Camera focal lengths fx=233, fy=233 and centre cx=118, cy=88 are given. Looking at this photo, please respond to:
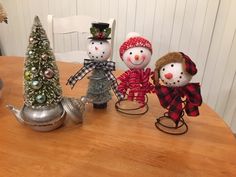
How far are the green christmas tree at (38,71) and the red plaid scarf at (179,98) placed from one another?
304mm

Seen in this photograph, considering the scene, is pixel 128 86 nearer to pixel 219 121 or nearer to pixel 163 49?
pixel 219 121

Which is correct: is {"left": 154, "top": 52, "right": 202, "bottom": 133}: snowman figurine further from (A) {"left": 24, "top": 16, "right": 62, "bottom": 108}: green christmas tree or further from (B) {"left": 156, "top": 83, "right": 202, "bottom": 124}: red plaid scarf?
(A) {"left": 24, "top": 16, "right": 62, "bottom": 108}: green christmas tree

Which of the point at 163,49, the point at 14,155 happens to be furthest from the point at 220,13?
the point at 14,155

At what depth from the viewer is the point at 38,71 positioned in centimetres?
62

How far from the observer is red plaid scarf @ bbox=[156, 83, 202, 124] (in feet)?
2.11

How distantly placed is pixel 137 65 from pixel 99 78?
126mm

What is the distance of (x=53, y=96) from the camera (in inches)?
25.3

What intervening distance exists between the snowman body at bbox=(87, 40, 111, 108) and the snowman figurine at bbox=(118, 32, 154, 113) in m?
0.05

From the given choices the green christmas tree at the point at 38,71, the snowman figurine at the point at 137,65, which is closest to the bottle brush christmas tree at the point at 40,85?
the green christmas tree at the point at 38,71

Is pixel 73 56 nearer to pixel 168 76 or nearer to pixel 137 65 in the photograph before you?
pixel 137 65

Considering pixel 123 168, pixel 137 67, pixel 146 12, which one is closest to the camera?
pixel 123 168

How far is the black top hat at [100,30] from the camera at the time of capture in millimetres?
681

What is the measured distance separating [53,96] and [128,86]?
0.23 m

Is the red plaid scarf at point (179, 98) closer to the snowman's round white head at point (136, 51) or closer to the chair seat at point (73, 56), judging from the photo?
the snowman's round white head at point (136, 51)
